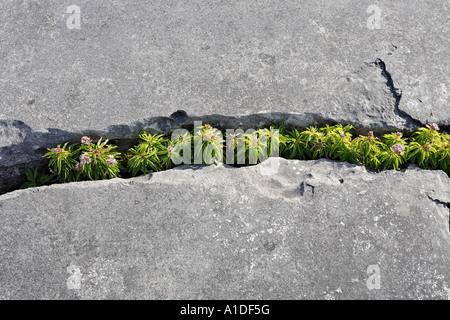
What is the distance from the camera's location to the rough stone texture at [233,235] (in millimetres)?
2975

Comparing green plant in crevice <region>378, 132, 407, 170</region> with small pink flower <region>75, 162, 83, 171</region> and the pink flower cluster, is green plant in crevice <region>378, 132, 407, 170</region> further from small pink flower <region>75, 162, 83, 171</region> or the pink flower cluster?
small pink flower <region>75, 162, 83, 171</region>

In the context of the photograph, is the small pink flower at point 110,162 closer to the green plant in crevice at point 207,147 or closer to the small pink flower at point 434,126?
the green plant in crevice at point 207,147

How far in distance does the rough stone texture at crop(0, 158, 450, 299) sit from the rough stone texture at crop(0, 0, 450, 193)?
57 cm

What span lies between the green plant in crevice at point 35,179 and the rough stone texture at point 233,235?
24 cm

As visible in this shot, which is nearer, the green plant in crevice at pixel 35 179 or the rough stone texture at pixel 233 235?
the rough stone texture at pixel 233 235

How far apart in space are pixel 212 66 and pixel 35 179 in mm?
1877

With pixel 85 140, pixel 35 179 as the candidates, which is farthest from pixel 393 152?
pixel 35 179

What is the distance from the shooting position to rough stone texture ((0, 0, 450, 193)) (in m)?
3.78

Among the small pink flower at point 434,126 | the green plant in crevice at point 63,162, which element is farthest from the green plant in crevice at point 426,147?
the green plant in crevice at point 63,162

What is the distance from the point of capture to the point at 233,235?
10.4 feet

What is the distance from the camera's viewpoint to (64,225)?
10.6 feet

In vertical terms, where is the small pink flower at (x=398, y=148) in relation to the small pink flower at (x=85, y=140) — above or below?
below

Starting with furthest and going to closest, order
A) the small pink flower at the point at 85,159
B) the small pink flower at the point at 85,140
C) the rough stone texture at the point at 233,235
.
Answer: the small pink flower at the point at 85,140
the small pink flower at the point at 85,159
the rough stone texture at the point at 233,235

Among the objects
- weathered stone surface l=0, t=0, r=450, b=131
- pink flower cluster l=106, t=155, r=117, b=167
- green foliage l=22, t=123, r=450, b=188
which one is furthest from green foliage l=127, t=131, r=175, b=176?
weathered stone surface l=0, t=0, r=450, b=131
